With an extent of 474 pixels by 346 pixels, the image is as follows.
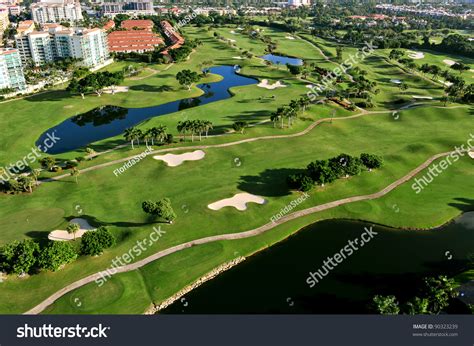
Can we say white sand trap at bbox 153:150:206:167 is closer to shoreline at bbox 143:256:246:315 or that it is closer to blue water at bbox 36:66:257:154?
blue water at bbox 36:66:257:154

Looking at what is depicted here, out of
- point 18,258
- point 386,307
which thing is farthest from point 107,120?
point 386,307

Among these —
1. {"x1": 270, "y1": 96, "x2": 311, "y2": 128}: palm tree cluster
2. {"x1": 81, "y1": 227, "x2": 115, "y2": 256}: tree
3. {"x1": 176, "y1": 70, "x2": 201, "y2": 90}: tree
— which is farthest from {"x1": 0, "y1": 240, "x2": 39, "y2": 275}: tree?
{"x1": 176, "y1": 70, "x2": 201, "y2": 90}: tree

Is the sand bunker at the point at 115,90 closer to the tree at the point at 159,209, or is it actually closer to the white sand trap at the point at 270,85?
the white sand trap at the point at 270,85

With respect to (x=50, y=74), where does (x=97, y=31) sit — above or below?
above

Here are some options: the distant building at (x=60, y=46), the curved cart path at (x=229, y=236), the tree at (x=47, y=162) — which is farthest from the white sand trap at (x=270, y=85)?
the tree at (x=47, y=162)

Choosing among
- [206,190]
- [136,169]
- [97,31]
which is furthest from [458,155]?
[97,31]

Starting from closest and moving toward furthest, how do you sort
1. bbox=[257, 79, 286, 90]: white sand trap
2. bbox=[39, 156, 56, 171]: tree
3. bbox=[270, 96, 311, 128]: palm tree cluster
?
bbox=[39, 156, 56, 171]: tree → bbox=[270, 96, 311, 128]: palm tree cluster → bbox=[257, 79, 286, 90]: white sand trap
